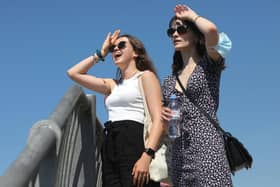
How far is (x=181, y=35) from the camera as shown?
334 cm

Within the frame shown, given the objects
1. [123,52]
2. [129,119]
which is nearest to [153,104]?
[129,119]

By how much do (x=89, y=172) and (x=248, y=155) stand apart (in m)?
→ 1.63

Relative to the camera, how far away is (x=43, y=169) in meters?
2.53

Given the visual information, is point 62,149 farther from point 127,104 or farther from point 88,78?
point 88,78

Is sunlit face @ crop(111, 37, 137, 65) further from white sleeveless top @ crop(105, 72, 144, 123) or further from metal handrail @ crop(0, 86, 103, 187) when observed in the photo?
metal handrail @ crop(0, 86, 103, 187)

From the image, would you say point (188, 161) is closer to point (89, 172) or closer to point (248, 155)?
point (248, 155)

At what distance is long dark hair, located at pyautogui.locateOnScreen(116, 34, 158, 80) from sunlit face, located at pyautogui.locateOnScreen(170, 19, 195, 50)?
2.19 ft

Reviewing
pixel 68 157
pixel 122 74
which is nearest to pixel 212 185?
pixel 68 157

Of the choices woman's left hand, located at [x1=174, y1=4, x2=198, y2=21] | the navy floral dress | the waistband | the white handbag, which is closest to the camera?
the navy floral dress

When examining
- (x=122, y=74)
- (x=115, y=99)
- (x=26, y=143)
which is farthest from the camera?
(x=122, y=74)

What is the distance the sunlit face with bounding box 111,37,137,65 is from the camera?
13.2 ft

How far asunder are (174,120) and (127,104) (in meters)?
0.71

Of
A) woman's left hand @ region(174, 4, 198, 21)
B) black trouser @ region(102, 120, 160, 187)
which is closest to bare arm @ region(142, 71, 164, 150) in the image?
black trouser @ region(102, 120, 160, 187)

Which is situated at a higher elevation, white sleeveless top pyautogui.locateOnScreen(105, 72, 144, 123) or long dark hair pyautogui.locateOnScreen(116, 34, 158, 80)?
long dark hair pyautogui.locateOnScreen(116, 34, 158, 80)
